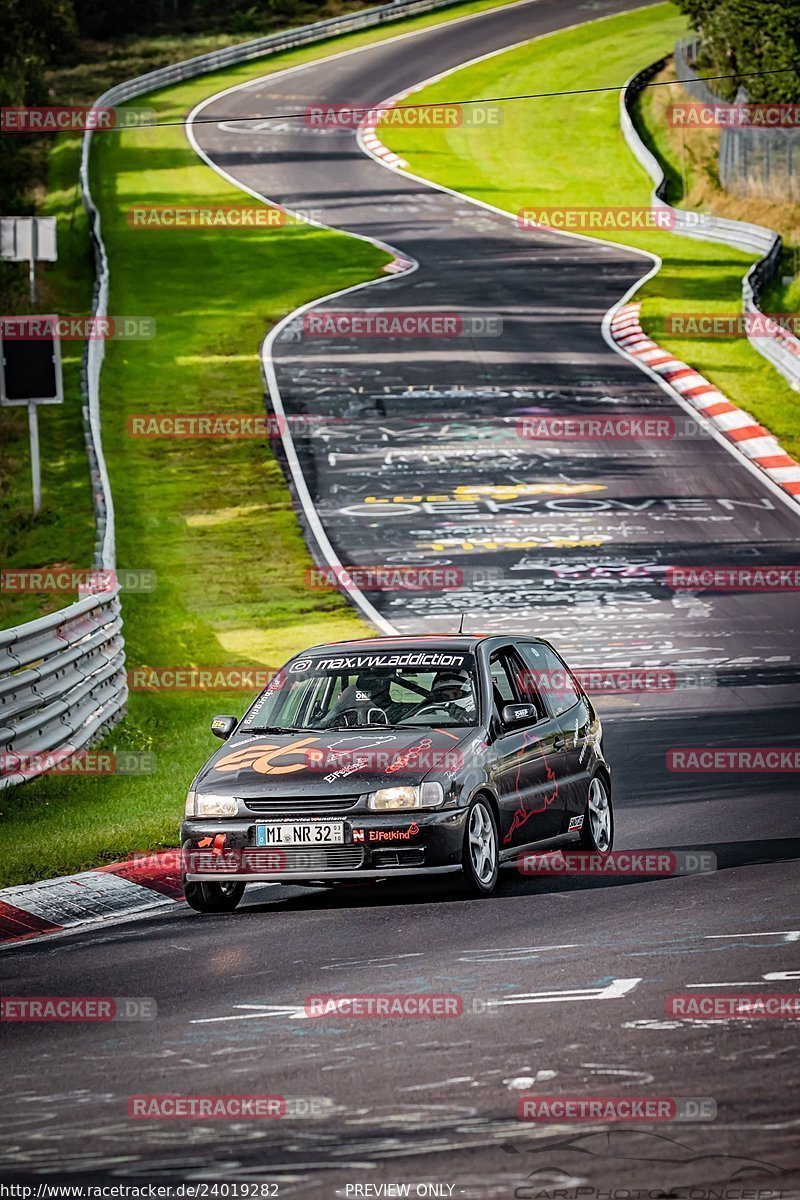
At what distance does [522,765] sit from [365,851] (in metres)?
1.51

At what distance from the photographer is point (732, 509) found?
26797mm

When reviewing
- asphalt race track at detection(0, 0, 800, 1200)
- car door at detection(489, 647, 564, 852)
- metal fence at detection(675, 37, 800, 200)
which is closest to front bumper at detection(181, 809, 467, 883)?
asphalt race track at detection(0, 0, 800, 1200)

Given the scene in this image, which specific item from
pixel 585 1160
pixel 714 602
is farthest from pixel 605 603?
pixel 585 1160

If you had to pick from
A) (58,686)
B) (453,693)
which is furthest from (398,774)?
(58,686)

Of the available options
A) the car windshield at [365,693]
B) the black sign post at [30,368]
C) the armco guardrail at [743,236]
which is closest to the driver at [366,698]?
the car windshield at [365,693]

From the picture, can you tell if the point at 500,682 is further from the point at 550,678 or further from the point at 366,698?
the point at 366,698

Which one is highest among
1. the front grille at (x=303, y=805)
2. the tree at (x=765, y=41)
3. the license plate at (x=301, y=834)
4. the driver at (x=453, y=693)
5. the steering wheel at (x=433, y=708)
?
the tree at (x=765, y=41)

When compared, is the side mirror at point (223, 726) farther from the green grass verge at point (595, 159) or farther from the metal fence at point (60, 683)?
the green grass verge at point (595, 159)

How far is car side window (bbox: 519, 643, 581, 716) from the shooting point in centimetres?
1252

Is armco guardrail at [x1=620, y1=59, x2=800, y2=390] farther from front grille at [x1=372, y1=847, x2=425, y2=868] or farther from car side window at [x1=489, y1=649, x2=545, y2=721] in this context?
front grille at [x1=372, y1=847, x2=425, y2=868]

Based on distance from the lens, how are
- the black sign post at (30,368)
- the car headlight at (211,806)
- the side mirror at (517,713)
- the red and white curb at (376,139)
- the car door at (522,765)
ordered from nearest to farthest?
1. the car headlight at (211,806)
2. the car door at (522,765)
3. the side mirror at (517,713)
4. the black sign post at (30,368)
5. the red and white curb at (376,139)

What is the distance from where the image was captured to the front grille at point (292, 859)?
1040 centimetres

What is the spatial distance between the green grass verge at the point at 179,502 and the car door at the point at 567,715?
8.68 feet

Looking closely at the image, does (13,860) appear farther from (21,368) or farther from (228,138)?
(228,138)
